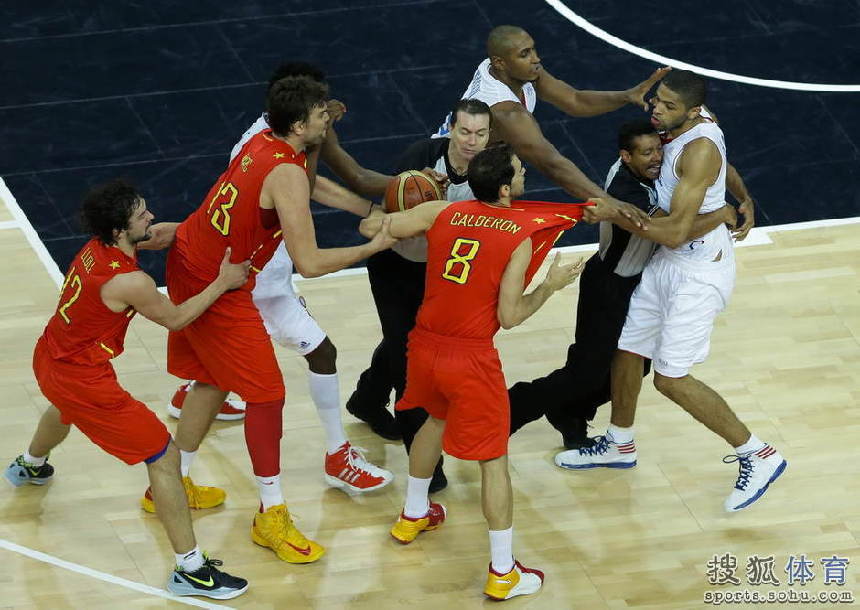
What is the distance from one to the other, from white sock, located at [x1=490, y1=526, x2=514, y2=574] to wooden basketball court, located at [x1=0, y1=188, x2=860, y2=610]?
0.18 metres

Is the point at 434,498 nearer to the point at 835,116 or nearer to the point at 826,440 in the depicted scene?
the point at 826,440

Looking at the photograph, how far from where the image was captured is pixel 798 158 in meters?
11.7

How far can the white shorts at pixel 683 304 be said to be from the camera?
8.12 m

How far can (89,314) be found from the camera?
23.9ft

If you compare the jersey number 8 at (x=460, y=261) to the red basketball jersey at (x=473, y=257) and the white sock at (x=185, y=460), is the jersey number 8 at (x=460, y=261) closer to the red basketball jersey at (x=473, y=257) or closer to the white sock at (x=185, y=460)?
the red basketball jersey at (x=473, y=257)

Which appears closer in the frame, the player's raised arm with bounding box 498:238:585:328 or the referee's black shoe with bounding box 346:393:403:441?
the player's raised arm with bounding box 498:238:585:328

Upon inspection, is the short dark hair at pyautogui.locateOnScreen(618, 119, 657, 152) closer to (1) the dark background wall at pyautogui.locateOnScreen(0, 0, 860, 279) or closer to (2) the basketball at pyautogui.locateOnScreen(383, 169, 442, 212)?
(2) the basketball at pyautogui.locateOnScreen(383, 169, 442, 212)

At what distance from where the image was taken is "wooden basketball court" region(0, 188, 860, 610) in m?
7.69

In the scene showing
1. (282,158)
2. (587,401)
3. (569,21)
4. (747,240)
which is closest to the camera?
(282,158)

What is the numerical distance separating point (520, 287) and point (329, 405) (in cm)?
151

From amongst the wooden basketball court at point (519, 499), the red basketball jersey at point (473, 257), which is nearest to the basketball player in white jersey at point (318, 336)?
the wooden basketball court at point (519, 499)

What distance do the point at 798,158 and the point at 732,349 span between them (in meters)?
2.62

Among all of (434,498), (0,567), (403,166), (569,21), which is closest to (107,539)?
(0,567)

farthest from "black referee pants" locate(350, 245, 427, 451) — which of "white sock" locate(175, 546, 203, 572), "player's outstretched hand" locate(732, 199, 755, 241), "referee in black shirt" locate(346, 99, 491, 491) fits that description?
"player's outstretched hand" locate(732, 199, 755, 241)
